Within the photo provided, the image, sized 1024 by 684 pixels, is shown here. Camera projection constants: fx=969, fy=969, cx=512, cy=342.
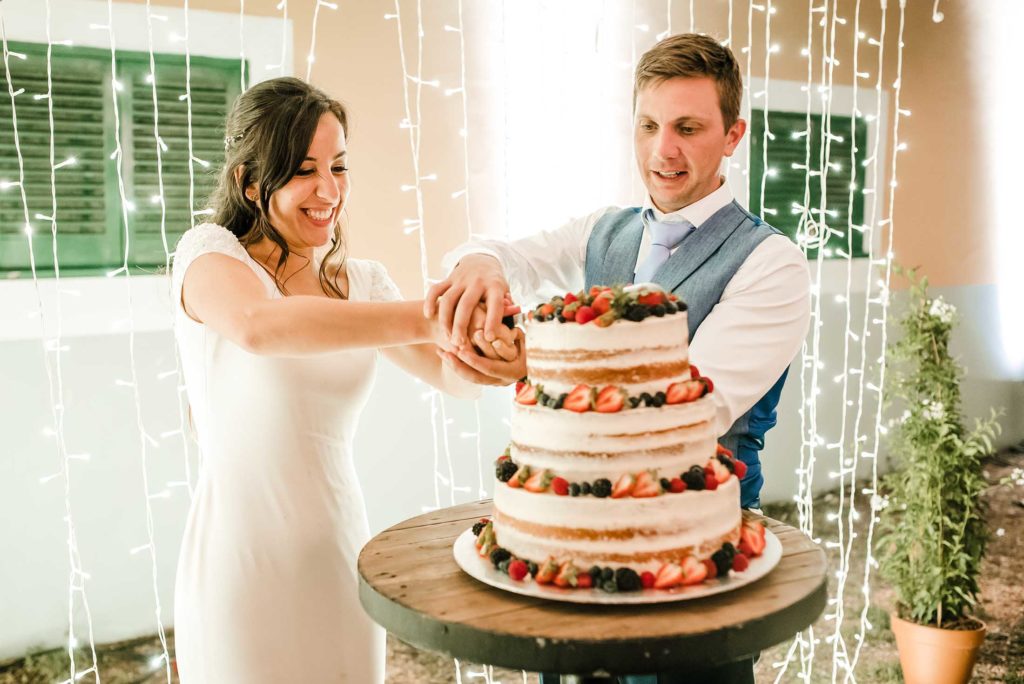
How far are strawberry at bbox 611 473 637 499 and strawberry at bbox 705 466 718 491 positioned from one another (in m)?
0.12

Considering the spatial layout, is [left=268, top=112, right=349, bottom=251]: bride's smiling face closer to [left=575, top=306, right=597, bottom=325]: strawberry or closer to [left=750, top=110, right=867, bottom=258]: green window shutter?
[left=575, top=306, right=597, bottom=325]: strawberry

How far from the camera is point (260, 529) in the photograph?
6.36 ft

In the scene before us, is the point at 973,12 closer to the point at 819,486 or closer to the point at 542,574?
the point at 819,486

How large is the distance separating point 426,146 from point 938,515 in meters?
2.40

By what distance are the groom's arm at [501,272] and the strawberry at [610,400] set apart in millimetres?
438

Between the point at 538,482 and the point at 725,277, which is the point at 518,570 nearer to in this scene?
the point at 538,482

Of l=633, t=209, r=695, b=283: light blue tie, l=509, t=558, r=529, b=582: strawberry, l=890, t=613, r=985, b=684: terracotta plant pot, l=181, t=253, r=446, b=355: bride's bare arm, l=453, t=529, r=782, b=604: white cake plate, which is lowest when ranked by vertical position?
l=890, t=613, r=985, b=684: terracotta plant pot

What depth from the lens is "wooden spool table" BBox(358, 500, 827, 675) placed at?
1.22 meters

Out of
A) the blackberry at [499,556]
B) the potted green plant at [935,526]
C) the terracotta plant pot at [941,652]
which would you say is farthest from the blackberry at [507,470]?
the terracotta plant pot at [941,652]

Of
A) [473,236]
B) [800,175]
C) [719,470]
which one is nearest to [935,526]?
[473,236]

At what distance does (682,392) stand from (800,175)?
4.14 m

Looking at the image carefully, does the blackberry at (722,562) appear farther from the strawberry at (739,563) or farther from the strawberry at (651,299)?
the strawberry at (651,299)

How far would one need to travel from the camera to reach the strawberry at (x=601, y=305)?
1479 millimetres

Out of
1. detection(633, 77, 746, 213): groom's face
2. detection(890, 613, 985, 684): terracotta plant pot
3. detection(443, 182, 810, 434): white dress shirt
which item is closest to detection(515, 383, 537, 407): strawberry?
detection(443, 182, 810, 434): white dress shirt
